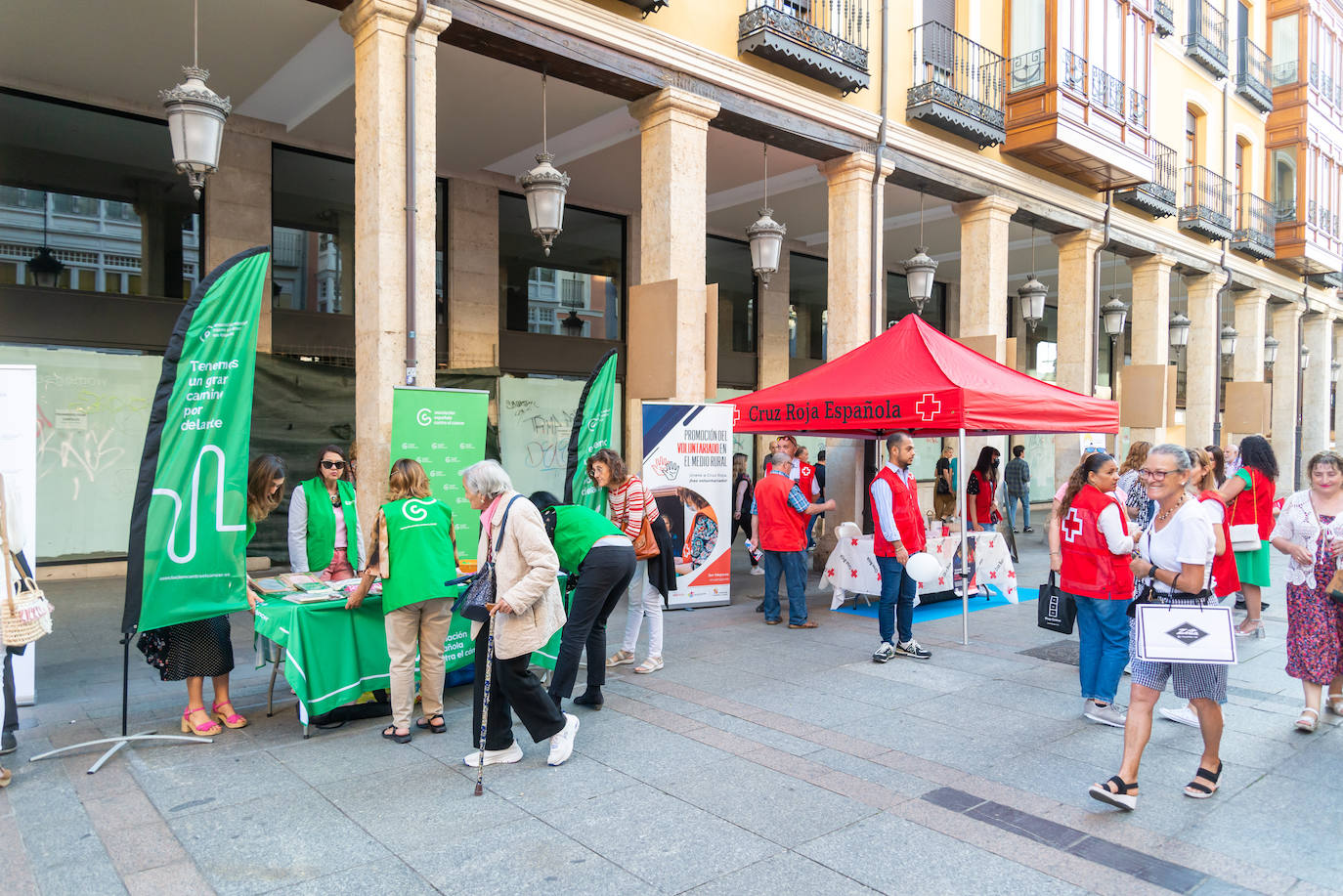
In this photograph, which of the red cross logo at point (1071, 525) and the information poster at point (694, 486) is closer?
the red cross logo at point (1071, 525)

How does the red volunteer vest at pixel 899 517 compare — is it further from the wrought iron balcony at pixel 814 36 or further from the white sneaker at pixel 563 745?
the wrought iron balcony at pixel 814 36

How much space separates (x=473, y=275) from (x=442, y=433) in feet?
23.6

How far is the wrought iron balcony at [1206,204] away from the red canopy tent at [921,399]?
12987 mm

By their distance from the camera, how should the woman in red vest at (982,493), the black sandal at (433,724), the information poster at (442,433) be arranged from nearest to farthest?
the black sandal at (433,724) < the information poster at (442,433) < the woman in red vest at (982,493)

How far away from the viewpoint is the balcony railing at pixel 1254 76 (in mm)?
21469

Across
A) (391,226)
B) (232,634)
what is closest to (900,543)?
(391,226)

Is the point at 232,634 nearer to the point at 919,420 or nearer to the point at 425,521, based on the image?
the point at 425,521

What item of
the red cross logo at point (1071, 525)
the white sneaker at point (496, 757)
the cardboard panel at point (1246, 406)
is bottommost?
the white sneaker at point (496, 757)

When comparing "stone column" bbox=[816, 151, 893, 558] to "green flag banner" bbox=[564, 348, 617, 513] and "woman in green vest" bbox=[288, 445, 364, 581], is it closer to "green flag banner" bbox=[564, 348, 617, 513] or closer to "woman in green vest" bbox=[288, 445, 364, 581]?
"green flag banner" bbox=[564, 348, 617, 513]

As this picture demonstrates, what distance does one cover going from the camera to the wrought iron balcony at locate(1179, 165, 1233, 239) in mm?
19344

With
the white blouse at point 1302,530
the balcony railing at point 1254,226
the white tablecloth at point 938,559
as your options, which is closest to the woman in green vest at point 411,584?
the white tablecloth at point 938,559

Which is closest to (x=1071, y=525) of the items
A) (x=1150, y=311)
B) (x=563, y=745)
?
(x=563, y=745)

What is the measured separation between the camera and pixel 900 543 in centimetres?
717

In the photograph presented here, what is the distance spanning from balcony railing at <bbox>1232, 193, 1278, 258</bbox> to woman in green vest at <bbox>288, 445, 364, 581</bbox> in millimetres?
22414
